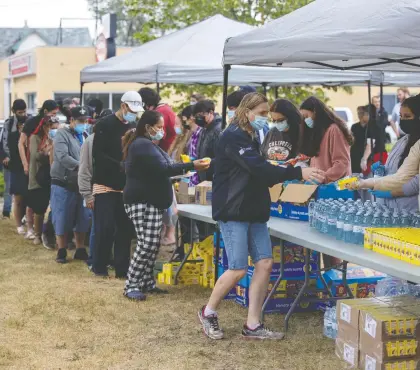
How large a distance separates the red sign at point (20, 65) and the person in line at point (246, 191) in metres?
27.9

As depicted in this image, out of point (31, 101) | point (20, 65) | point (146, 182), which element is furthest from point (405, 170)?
point (20, 65)

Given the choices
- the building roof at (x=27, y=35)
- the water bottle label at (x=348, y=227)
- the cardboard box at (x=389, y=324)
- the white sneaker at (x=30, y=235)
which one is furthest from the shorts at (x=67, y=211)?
the building roof at (x=27, y=35)

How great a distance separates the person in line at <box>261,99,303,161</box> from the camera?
6.42m

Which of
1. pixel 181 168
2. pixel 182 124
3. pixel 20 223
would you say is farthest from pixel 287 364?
pixel 20 223

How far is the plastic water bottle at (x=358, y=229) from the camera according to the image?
5008mm

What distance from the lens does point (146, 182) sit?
652 cm

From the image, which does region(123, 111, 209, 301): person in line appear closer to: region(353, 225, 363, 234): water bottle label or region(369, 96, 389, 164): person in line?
region(353, 225, 363, 234): water bottle label

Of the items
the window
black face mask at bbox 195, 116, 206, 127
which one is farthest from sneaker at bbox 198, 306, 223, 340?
the window

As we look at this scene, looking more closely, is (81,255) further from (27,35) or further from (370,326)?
(27,35)

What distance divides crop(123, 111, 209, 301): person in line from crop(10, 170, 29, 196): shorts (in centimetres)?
408

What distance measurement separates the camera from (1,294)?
7.14 metres

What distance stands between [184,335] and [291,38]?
2.28 metres

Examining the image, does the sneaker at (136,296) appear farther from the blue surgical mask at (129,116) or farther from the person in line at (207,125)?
the blue surgical mask at (129,116)

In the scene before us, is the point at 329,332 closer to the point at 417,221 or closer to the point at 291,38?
the point at 417,221
